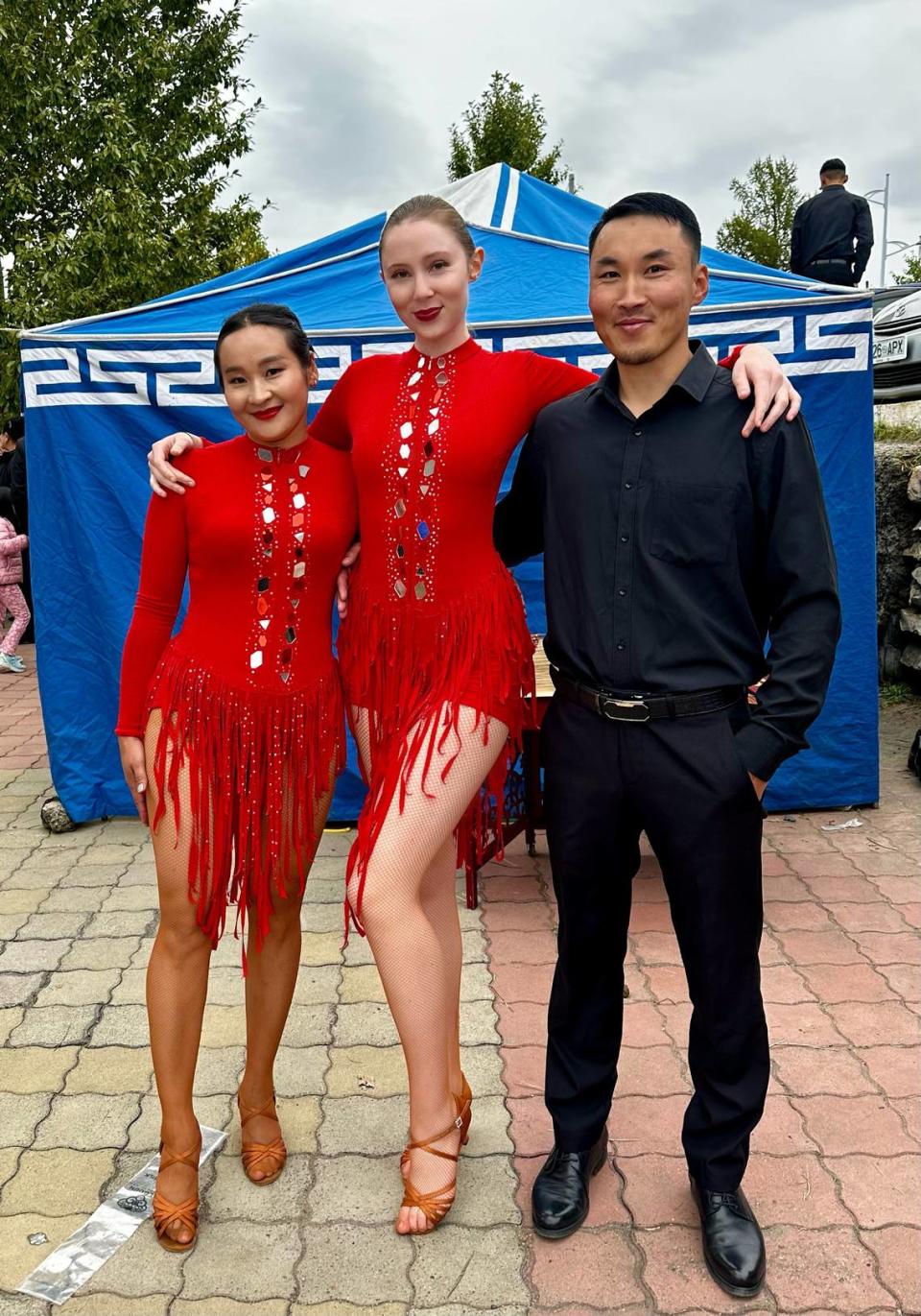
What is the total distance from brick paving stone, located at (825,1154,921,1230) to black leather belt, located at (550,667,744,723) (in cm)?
115

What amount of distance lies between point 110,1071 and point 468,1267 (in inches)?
47.1

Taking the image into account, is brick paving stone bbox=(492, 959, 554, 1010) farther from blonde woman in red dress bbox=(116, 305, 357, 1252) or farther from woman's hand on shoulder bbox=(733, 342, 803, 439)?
woman's hand on shoulder bbox=(733, 342, 803, 439)

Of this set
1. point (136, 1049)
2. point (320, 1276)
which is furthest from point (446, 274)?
point (136, 1049)

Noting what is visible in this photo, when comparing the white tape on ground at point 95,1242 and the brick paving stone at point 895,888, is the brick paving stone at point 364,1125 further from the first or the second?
the brick paving stone at point 895,888

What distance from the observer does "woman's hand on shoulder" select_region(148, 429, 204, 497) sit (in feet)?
6.59

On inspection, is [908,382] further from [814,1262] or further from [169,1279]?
[169,1279]

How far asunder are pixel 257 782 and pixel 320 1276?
0.96 m

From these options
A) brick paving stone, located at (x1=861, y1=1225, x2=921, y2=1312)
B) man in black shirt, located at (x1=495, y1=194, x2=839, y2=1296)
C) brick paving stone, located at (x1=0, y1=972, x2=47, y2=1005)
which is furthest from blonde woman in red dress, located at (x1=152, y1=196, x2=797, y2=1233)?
brick paving stone, located at (x1=0, y1=972, x2=47, y2=1005)

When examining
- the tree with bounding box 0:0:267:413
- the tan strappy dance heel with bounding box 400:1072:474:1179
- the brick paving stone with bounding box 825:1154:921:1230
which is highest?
the tree with bounding box 0:0:267:413

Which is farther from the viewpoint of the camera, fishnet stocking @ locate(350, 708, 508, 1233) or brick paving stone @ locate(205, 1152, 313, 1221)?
brick paving stone @ locate(205, 1152, 313, 1221)

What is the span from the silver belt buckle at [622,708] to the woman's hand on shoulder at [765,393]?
0.51 m

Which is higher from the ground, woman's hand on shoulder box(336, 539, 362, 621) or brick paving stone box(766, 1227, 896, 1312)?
woman's hand on shoulder box(336, 539, 362, 621)

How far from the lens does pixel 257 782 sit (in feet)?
6.88

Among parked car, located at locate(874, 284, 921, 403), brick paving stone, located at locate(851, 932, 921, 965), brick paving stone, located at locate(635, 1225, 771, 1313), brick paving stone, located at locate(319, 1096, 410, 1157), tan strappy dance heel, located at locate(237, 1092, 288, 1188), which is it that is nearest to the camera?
brick paving stone, located at locate(635, 1225, 771, 1313)
